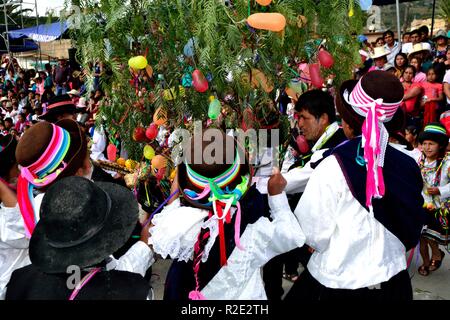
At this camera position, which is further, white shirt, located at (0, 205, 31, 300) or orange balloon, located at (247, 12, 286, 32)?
orange balloon, located at (247, 12, 286, 32)

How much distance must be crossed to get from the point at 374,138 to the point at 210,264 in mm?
871

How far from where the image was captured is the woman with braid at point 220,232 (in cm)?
189

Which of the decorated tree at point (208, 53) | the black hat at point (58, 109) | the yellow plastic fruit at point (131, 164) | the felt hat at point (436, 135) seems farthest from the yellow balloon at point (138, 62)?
the felt hat at point (436, 135)

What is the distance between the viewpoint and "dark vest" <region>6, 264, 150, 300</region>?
62.4 inches

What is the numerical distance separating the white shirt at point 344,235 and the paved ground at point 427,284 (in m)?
1.61

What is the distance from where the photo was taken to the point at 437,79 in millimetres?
6516

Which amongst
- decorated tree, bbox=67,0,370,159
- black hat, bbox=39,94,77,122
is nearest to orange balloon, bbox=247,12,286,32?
decorated tree, bbox=67,0,370,159

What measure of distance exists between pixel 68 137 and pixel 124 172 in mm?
1591

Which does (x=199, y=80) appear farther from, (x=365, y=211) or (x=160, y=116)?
(x=365, y=211)

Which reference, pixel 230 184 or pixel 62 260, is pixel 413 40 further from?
pixel 62 260

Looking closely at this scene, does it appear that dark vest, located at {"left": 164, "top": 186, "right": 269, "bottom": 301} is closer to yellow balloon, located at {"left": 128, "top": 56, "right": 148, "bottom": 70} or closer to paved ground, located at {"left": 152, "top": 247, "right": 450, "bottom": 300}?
yellow balloon, located at {"left": 128, "top": 56, "right": 148, "bottom": 70}

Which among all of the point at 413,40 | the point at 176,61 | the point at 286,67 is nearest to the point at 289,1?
the point at 286,67

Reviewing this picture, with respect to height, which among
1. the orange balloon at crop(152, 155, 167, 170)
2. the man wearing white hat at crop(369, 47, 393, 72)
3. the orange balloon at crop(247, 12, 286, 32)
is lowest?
the man wearing white hat at crop(369, 47, 393, 72)

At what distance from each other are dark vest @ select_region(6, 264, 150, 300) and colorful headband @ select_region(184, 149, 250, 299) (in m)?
0.37
